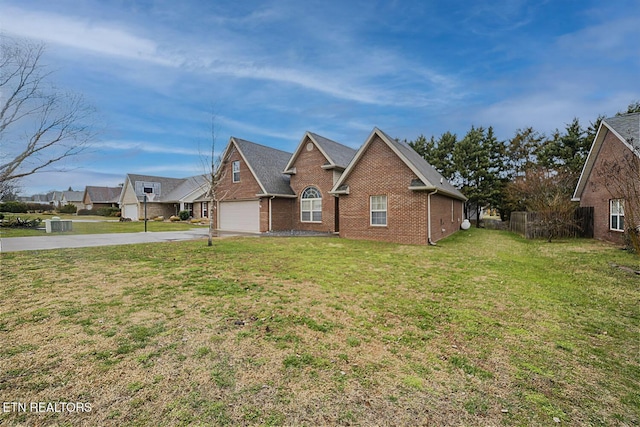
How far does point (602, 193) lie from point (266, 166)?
21155mm

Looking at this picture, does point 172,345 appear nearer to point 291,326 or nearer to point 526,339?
point 291,326

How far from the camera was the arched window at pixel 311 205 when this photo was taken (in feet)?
65.2

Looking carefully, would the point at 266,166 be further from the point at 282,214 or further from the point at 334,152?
the point at 334,152

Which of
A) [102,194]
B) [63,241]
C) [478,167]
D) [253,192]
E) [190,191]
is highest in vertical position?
[478,167]

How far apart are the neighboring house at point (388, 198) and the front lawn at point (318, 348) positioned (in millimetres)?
6471

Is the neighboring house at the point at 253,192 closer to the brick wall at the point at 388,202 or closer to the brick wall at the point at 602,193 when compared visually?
the brick wall at the point at 388,202

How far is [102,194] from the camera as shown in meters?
52.7

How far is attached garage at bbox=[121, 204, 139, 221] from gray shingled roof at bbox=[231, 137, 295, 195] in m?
24.9

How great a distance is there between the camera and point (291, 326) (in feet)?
14.4

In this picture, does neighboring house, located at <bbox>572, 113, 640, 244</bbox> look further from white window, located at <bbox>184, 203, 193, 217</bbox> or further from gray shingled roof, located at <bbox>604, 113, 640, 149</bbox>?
white window, located at <bbox>184, 203, 193, 217</bbox>

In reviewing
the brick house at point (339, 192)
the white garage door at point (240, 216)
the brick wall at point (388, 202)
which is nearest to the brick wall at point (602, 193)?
the brick house at point (339, 192)

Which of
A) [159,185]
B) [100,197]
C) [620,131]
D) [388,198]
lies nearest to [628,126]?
[620,131]

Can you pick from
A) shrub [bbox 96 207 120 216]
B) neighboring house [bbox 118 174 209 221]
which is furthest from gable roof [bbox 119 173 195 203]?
shrub [bbox 96 207 120 216]

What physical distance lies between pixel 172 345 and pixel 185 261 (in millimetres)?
6088
